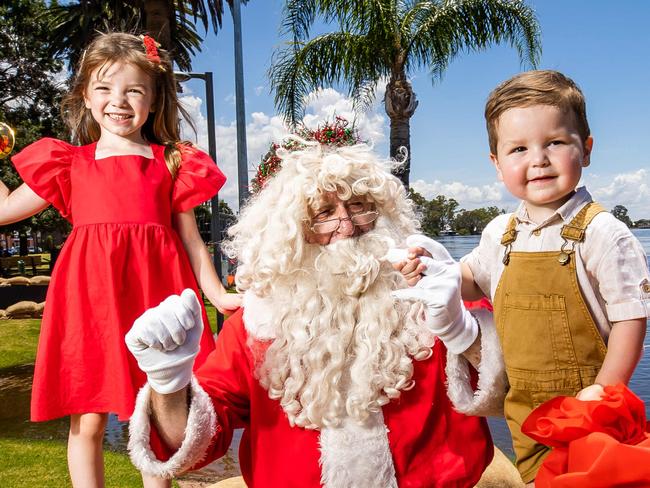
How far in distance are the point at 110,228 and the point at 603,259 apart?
187 cm

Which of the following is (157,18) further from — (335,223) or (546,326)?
(546,326)

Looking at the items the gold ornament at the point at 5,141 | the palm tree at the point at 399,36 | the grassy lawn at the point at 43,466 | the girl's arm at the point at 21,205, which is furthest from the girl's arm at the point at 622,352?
the palm tree at the point at 399,36

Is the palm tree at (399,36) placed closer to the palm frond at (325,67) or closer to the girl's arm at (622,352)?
the palm frond at (325,67)

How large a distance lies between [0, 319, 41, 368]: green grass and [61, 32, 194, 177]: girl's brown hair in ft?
24.2

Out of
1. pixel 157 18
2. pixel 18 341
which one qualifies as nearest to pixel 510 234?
pixel 157 18

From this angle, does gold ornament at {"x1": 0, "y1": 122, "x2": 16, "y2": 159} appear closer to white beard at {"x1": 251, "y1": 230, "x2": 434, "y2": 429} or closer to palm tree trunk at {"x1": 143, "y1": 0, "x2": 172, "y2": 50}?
white beard at {"x1": 251, "y1": 230, "x2": 434, "y2": 429}

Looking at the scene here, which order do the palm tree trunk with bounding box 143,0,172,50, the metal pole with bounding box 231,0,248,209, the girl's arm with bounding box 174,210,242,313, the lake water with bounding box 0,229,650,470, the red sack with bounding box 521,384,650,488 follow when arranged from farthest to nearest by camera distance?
the palm tree trunk with bounding box 143,0,172,50, the metal pole with bounding box 231,0,248,209, the lake water with bounding box 0,229,650,470, the girl's arm with bounding box 174,210,242,313, the red sack with bounding box 521,384,650,488

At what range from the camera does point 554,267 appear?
189 cm

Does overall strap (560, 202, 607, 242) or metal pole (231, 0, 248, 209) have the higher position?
metal pole (231, 0, 248, 209)

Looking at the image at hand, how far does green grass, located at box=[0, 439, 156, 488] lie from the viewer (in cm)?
435

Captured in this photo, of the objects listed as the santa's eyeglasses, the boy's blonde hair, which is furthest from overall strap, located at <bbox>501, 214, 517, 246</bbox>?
the santa's eyeglasses

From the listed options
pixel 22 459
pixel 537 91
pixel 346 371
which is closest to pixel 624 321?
pixel 537 91

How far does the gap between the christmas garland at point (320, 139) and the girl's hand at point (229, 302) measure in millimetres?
441

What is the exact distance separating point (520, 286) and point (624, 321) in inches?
11.4
